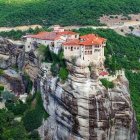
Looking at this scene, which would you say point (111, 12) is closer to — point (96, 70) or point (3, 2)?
point (3, 2)

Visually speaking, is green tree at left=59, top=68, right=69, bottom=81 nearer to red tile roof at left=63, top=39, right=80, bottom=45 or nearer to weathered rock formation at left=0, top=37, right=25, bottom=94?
red tile roof at left=63, top=39, right=80, bottom=45

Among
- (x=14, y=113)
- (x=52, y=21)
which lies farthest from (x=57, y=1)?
(x=14, y=113)

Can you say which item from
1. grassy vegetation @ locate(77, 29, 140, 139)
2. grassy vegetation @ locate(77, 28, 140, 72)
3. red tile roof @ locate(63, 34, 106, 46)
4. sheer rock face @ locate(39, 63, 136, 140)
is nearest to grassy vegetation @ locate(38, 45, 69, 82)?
sheer rock face @ locate(39, 63, 136, 140)

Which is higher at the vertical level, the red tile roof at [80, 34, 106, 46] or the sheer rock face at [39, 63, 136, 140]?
the red tile roof at [80, 34, 106, 46]

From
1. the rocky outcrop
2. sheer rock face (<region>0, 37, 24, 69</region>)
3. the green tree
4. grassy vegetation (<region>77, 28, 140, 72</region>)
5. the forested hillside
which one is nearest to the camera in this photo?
the green tree

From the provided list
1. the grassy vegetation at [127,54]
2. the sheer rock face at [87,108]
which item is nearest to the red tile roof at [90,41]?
the sheer rock face at [87,108]

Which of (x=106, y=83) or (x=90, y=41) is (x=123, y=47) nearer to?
(x=90, y=41)

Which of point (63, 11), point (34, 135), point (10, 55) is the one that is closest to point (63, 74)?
point (34, 135)
